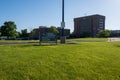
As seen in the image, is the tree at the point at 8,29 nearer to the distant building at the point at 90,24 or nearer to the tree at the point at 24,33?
the tree at the point at 24,33

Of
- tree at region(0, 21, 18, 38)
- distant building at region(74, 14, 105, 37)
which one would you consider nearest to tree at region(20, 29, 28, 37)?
tree at region(0, 21, 18, 38)

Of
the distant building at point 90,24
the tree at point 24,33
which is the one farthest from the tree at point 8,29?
the distant building at point 90,24

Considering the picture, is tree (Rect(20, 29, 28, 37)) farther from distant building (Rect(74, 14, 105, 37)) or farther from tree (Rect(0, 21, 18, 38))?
distant building (Rect(74, 14, 105, 37))

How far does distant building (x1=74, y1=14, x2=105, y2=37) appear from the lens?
135000 millimetres

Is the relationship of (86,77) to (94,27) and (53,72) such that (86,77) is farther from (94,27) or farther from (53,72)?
(94,27)

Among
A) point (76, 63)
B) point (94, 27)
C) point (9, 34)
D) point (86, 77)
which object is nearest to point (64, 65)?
point (76, 63)

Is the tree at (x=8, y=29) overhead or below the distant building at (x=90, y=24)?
below

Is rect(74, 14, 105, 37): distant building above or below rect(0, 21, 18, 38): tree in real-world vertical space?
above

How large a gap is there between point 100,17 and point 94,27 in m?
9.33

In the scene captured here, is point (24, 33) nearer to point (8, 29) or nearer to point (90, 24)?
point (8, 29)

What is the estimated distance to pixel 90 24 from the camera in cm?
13925

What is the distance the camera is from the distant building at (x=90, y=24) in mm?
135000

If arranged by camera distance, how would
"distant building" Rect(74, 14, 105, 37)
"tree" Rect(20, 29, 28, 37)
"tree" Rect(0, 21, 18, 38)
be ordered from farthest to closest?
"distant building" Rect(74, 14, 105, 37) < "tree" Rect(20, 29, 28, 37) < "tree" Rect(0, 21, 18, 38)

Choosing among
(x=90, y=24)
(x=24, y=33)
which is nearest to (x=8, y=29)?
(x=24, y=33)
